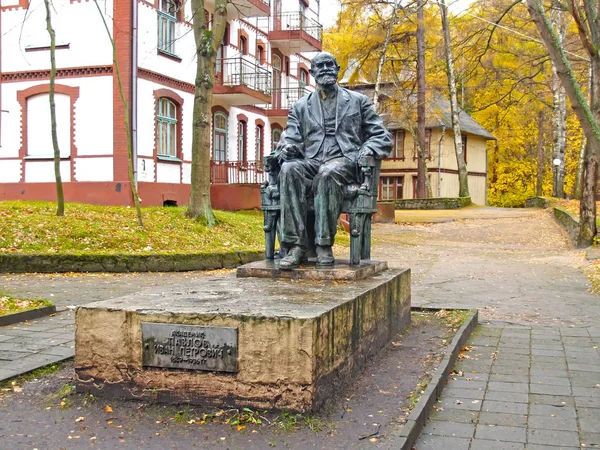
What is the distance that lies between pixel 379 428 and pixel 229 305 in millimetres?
1250

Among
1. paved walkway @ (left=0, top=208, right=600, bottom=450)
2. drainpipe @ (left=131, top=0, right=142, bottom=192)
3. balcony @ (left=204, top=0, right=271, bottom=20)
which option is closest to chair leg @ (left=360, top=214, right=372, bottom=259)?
paved walkway @ (left=0, top=208, right=600, bottom=450)

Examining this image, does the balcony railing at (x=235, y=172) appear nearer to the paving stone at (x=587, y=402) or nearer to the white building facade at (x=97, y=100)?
the white building facade at (x=97, y=100)

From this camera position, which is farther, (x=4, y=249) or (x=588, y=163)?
(x=588, y=163)

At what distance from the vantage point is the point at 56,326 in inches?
287

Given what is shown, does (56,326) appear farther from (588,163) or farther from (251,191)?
(251,191)

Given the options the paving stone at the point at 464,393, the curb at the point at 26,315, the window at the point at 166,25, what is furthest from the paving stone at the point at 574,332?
the window at the point at 166,25

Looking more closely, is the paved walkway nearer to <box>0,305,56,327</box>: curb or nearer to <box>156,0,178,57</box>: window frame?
<box>0,305,56,327</box>: curb

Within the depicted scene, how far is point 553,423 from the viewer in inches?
178

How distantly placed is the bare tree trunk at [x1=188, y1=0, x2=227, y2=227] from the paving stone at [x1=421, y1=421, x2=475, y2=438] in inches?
514

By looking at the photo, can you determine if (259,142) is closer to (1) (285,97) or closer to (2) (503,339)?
(1) (285,97)

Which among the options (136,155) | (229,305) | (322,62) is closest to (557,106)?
(136,155)

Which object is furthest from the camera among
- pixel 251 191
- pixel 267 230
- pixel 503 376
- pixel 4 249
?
pixel 251 191

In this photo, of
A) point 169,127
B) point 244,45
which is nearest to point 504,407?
point 169,127

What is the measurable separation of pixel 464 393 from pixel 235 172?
24.0 meters
